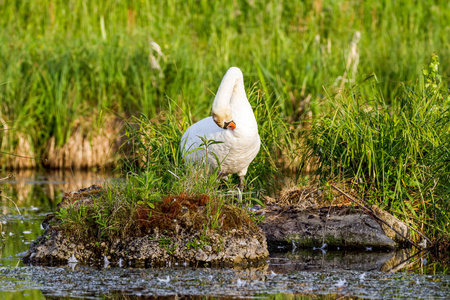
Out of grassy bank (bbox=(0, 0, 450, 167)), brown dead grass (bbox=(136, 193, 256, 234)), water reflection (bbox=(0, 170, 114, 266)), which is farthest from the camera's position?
grassy bank (bbox=(0, 0, 450, 167))

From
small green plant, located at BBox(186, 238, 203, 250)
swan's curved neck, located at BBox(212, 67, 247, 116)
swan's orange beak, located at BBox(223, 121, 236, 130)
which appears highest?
swan's curved neck, located at BBox(212, 67, 247, 116)

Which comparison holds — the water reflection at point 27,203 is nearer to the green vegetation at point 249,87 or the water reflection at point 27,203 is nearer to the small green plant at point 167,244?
the green vegetation at point 249,87

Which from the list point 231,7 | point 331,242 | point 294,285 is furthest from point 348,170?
point 231,7

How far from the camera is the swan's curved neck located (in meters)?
6.94

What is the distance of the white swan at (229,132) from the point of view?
7.00 m

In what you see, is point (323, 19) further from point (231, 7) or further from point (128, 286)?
point (128, 286)

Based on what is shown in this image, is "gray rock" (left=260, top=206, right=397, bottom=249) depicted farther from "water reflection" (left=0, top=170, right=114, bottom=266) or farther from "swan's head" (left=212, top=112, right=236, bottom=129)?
"water reflection" (left=0, top=170, right=114, bottom=266)

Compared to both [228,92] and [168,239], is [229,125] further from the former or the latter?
[168,239]

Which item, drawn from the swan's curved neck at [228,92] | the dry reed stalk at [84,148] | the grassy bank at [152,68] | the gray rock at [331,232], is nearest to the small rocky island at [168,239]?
the gray rock at [331,232]

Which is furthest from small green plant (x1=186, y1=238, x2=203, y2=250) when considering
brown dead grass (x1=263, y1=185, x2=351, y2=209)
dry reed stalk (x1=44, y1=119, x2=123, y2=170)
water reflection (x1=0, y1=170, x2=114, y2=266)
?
dry reed stalk (x1=44, y1=119, x2=123, y2=170)

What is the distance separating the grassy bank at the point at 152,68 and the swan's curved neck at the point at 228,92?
11.3 feet

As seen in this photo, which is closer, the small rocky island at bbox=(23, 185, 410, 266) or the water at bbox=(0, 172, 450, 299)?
the water at bbox=(0, 172, 450, 299)

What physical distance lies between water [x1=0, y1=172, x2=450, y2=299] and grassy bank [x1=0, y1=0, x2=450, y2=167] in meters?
4.56

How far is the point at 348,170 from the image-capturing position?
7.95 m
